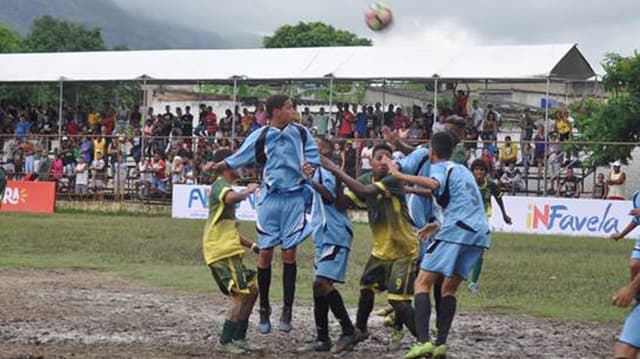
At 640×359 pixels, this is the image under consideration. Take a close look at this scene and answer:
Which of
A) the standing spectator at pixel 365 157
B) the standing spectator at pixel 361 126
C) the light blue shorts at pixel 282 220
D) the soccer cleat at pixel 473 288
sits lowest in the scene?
the soccer cleat at pixel 473 288

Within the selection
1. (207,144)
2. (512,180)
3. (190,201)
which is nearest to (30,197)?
(190,201)

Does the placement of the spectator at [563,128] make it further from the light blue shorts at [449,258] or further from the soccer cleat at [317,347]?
the light blue shorts at [449,258]

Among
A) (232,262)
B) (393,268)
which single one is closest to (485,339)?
(393,268)

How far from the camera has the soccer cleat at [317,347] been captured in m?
10.9

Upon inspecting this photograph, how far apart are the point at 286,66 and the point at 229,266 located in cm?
2572

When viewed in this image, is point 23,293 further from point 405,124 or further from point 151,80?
point 151,80

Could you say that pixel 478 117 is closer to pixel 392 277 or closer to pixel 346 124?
pixel 346 124

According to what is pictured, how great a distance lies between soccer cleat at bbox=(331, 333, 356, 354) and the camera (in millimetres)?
10891

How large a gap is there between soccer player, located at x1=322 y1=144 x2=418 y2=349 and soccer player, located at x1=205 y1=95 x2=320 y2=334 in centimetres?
30

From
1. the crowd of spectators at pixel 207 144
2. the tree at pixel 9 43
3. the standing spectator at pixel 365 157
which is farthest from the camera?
the tree at pixel 9 43

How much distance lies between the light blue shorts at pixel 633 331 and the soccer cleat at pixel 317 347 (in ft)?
12.6

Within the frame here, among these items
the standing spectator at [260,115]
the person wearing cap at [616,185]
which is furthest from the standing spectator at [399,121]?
the person wearing cap at [616,185]

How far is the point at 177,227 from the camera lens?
2862 centimetres

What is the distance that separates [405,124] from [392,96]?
13136mm
